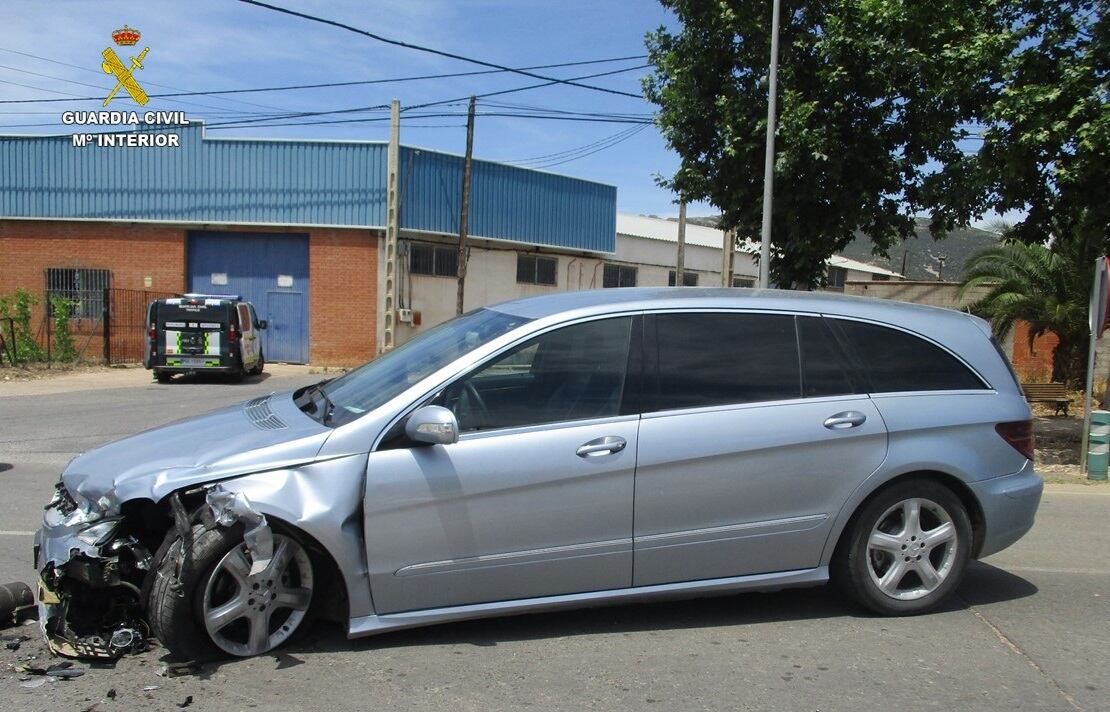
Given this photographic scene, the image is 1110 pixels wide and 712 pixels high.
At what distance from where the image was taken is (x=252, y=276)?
27562mm

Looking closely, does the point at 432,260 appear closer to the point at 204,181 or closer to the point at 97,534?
the point at 204,181

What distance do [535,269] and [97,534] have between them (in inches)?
1134

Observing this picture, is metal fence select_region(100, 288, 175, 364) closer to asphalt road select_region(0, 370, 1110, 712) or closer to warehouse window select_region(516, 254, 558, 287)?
warehouse window select_region(516, 254, 558, 287)

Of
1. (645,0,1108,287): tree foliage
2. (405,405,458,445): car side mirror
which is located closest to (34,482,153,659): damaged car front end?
(405,405,458,445): car side mirror

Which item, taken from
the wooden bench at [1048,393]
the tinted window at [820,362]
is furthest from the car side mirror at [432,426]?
the wooden bench at [1048,393]

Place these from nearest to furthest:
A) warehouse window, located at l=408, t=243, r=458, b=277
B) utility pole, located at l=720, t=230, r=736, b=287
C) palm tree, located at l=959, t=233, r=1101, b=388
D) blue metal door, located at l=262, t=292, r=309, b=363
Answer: palm tree, located at l=959, t=233, r=1101, b=388 < blue metal door, located at l=262, t=292, r=309, b=363 < utility pole, located at l=720, t=230, r=736, b=287 < warehouse window, located at l=408, t=243, r=458, b=277

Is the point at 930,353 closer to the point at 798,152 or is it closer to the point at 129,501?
the point at 129,501

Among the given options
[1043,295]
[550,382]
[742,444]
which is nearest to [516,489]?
[550,382]

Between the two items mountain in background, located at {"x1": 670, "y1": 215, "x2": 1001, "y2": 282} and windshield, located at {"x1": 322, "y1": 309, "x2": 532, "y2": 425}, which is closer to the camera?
windshield, located at {"x1": 322, "y1": 309, "x2": 532, "y2": 425}

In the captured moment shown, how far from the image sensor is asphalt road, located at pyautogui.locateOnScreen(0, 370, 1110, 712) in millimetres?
3898

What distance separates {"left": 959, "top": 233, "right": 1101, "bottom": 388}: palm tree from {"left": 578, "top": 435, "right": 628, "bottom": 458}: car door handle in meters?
16.4

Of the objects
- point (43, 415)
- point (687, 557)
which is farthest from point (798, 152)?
point (43, 415)

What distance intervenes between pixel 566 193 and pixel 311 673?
29148mm

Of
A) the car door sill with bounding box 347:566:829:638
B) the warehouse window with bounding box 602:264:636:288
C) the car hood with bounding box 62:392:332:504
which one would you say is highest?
the warehouse window with bounding box 602:264:636:288
